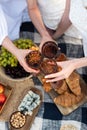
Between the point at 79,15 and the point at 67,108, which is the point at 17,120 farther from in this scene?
the point at 79,15

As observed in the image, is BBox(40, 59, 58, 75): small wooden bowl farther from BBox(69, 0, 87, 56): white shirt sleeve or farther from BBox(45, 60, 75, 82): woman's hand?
BBox(69, 0, 87, 56): white shirt sleeve

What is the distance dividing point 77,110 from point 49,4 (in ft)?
1.34

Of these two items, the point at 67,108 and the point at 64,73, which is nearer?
the point at 64,73

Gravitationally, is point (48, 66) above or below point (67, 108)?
above

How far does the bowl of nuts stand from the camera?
1198 mm

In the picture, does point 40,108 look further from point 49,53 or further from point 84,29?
point 84,29

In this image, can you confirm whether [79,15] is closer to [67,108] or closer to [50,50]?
[50,50]

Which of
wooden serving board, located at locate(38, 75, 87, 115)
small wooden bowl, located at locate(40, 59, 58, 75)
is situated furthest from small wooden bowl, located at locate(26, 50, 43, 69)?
wooden serving board, located at locate(38, 75, 87, 115)

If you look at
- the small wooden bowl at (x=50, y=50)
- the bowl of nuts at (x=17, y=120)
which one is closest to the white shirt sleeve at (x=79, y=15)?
the small wooden bowl at (x=50, y=50)

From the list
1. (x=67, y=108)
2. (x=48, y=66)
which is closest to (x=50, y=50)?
(x=48, y=66)

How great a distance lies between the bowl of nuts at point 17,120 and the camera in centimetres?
120

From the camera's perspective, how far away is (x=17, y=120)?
47.4 inches

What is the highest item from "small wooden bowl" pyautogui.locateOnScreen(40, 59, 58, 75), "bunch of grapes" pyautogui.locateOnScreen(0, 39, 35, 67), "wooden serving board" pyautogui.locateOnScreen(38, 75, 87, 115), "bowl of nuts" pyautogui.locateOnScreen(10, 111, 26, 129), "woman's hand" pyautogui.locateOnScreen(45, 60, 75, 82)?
"bunch of grapes" pyautogui.locateOnScreen(0, 39, 35, 67)

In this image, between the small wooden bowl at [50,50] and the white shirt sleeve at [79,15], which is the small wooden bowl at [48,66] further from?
the white shirt sleeve at [79,15]
